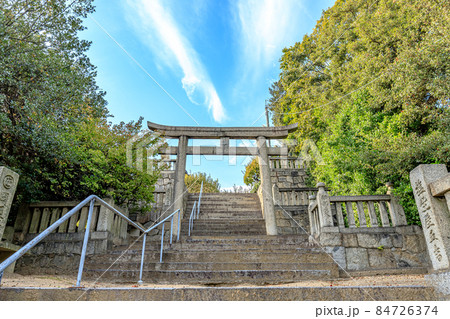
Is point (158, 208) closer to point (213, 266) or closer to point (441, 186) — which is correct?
point (213, 266)

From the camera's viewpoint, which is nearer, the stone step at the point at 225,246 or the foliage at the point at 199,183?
the stone step at the point at 225,246

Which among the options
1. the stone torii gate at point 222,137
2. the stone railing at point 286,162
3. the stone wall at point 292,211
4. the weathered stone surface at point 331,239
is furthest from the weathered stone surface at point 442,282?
the stone railing at point 286,162

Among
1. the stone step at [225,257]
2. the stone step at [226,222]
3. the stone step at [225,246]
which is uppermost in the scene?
the stone step at [226,222]

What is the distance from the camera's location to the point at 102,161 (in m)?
5.16

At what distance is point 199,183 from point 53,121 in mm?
12204

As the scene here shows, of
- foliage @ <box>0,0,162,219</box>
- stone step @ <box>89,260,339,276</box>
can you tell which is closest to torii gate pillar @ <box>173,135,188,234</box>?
foliage @ <box>0,0,162,219</box>

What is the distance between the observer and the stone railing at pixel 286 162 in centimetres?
1247

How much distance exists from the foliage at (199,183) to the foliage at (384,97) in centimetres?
747

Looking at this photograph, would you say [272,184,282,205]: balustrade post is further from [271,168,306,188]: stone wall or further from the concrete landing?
the concrete landing

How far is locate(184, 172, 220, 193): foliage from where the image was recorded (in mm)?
16278

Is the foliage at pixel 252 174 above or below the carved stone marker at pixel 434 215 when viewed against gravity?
above

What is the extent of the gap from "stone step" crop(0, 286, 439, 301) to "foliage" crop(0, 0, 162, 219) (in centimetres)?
317

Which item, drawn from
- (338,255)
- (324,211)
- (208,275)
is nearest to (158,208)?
(208,275)

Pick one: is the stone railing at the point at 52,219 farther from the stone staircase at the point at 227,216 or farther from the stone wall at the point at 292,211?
the stone wall at the point at 292,211
